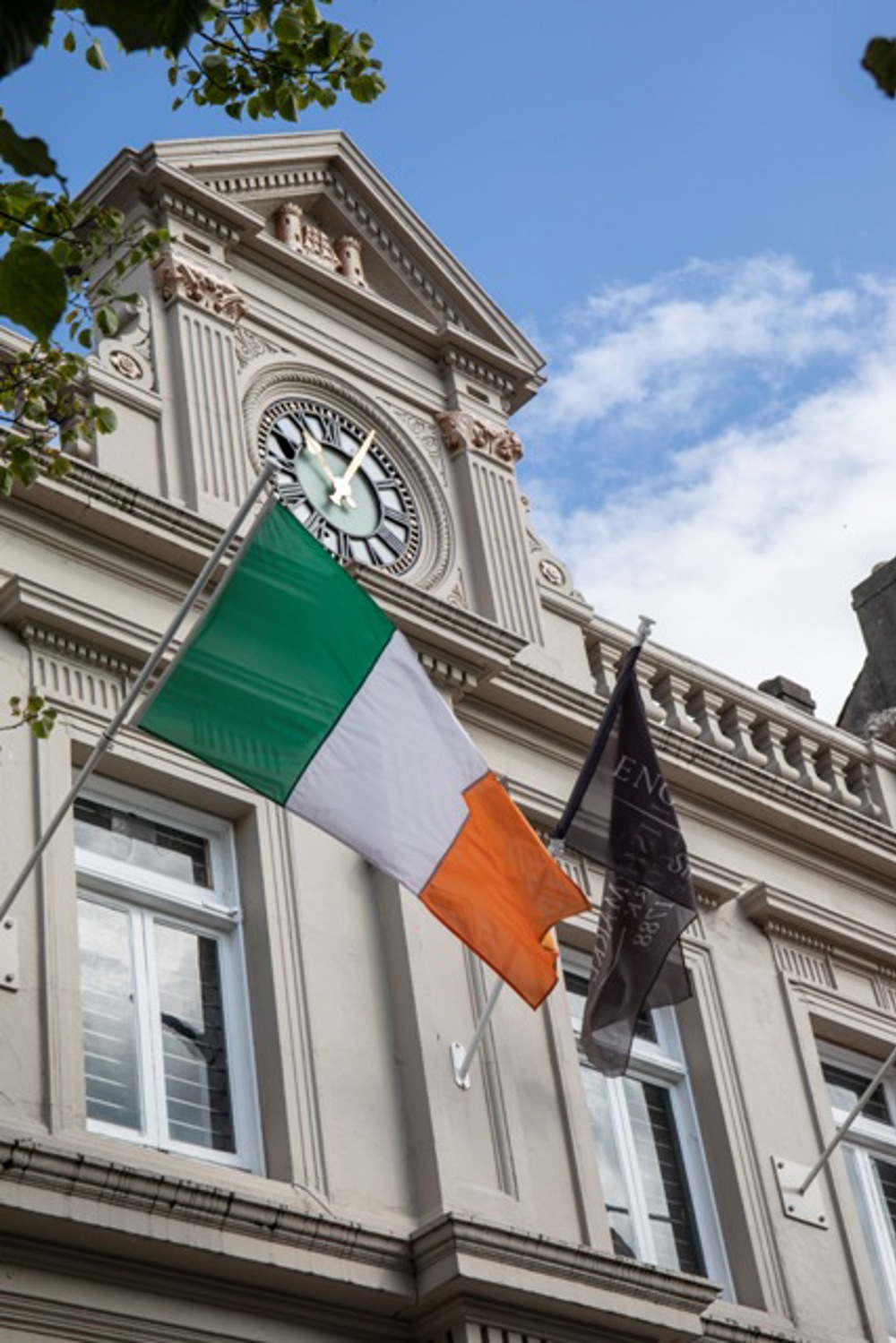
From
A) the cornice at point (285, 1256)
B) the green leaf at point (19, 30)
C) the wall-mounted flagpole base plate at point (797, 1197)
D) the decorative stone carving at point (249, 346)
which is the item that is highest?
the decorative stone carving at point (249, 346)

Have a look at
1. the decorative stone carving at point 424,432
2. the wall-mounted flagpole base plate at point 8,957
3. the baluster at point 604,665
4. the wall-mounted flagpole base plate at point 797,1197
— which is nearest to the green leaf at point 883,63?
the wall-mounted flagpole base plate at point 8,957

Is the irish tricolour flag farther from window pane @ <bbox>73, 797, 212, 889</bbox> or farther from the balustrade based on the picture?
the balustrade

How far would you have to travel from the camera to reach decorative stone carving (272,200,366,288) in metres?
16.1

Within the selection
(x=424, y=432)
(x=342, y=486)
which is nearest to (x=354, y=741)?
(x=342, y=486)

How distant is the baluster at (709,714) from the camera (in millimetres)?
16547

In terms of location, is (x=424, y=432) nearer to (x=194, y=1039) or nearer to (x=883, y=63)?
(x=194, y=1039)

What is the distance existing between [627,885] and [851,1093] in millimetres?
3482

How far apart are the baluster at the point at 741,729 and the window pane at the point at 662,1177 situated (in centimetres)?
297

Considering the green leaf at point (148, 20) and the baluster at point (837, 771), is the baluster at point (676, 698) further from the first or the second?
the green leaf at point (148, 20)

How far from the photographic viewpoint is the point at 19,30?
15.6 feet

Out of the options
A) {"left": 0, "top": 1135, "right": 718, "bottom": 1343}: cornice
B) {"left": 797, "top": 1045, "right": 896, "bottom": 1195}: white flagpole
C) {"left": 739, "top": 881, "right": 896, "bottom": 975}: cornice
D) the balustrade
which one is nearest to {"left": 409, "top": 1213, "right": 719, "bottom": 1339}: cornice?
{"left": 0, "top": 1135, "right": 718, "bottom": 1343}: cornice

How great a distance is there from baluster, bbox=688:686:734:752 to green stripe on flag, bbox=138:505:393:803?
17.6 ft

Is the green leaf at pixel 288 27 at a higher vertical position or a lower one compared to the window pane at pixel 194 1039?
higher

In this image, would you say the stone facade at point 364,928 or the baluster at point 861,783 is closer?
the stone facade at point 364,928
